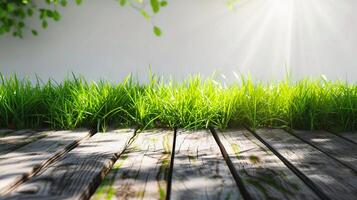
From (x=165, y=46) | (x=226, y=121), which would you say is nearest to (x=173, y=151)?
(x=226, y=121)

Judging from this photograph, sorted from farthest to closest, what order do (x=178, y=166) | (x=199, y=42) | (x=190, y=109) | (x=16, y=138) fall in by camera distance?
(x=199, y=42), (x=190, y=109), (x=16, y=138), (x=178, y=166)

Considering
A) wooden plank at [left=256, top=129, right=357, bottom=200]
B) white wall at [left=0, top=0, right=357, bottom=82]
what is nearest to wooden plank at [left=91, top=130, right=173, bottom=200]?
wooden plank at [left=256, top=129, right=357, bottom=200]

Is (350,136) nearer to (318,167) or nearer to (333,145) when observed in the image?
(333,145)

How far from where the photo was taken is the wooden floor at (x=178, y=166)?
1106mm

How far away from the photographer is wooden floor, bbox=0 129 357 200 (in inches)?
43.6

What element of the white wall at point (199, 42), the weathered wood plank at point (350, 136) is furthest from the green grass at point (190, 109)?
the white wall at point (199, 42)

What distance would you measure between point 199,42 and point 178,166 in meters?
2.94

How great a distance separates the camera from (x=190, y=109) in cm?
240

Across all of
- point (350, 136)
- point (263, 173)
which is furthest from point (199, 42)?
point (263, 173)

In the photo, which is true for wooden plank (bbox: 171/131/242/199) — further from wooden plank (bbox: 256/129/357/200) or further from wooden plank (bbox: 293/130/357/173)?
wooden plank (bbox: 293/130/357/173)

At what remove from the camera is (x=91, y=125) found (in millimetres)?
2420

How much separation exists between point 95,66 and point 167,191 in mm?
3236

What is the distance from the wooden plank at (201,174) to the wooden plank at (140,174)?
1.5 inches

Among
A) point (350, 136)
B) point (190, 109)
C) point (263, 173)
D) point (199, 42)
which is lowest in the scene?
point (263, 173)
